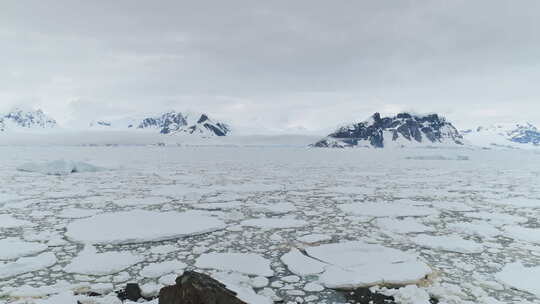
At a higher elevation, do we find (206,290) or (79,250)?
(206,290)

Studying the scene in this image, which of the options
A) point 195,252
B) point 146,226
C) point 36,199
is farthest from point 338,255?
point 36,199

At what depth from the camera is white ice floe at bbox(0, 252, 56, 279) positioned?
440cm

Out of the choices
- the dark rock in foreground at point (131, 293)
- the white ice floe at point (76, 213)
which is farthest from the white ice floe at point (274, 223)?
the white ice floe at point (76, 213)

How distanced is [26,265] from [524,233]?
8.30 m

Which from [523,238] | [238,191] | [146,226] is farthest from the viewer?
[238,191]

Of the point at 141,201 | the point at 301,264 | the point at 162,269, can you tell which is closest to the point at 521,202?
the point at 301,264

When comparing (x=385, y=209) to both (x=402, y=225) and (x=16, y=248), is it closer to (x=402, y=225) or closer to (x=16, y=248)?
(x=402, y=225)

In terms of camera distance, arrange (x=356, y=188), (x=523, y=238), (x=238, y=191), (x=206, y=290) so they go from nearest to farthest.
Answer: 1. (x=206, y=290)
2. (x=523, y=238)
3. (x=238, y=191)
4. (x=356, y=188)

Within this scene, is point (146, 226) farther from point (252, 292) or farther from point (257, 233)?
point (252, 292)

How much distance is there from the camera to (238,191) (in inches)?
482

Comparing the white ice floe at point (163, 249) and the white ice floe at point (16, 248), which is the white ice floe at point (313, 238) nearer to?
the white ice floe at point (163, 249)

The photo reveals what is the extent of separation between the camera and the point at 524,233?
666cm

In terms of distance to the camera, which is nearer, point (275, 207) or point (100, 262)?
point (100, 262)

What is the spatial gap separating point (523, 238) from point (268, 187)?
8.40 metres
